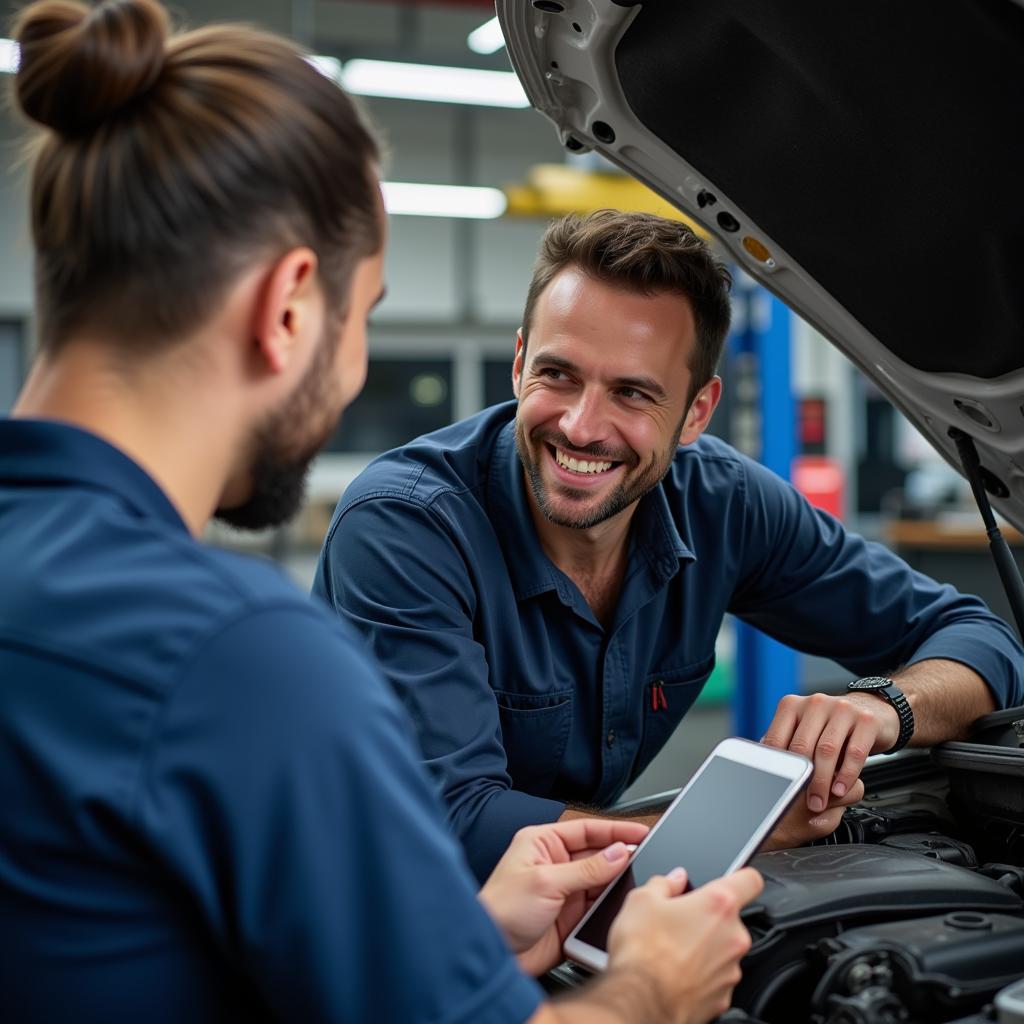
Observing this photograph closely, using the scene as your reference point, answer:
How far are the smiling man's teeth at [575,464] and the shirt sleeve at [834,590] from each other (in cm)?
36

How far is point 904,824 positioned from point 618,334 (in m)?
0.75

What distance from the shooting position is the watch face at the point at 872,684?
1.62 m

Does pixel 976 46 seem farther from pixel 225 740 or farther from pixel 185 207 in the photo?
pixel 225 740

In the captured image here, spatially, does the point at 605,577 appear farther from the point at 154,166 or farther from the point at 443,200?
the point at 443,200

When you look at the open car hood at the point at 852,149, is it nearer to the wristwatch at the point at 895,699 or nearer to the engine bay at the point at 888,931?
the wristwatch at the point at 895,699

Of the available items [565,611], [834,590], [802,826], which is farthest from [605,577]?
[802,826]

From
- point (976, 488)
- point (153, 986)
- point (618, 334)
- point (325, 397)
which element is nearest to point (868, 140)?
point (618, 334)

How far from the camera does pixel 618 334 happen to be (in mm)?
1685

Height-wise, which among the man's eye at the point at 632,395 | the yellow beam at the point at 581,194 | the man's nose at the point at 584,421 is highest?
the yellow beam at the point at 581,194

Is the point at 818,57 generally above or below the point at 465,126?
below

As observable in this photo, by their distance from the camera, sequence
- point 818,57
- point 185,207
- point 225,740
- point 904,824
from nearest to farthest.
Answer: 1. point 225,740
2. point 185,207
3. point 818,57
4. point 904,824

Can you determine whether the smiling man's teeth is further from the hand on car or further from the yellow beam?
the yellow beam

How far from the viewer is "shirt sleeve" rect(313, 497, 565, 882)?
4.55 ft

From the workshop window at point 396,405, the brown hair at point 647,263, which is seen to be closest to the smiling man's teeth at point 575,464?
the brown hair at point 647,263
